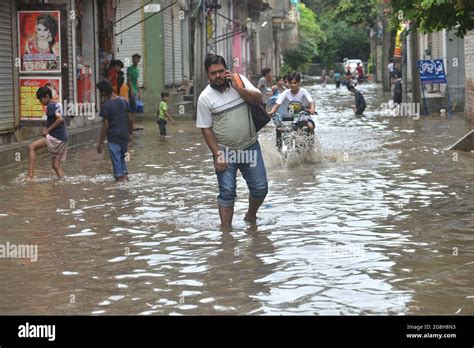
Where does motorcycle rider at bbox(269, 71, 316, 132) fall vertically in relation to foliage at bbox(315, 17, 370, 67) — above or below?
below

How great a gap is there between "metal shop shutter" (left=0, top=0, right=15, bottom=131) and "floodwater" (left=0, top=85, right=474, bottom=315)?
2.48 m

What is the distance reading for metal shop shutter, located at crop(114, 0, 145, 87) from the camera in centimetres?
3238

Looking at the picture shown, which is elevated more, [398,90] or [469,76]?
[469,76]

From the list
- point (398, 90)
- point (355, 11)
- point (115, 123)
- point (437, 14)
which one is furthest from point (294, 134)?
point (355, 11)

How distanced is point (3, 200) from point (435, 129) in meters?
13.9

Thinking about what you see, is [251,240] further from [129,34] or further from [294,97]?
[129,34]

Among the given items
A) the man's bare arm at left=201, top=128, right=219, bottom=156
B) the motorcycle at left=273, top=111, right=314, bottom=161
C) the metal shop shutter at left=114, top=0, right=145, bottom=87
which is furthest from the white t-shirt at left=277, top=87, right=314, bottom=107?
the metal shop shutter at left=114, top=0, right=145, bottom=87

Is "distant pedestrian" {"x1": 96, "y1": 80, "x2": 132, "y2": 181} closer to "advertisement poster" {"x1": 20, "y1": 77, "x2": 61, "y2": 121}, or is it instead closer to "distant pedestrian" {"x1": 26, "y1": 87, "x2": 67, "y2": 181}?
"distant pedestrian" {"x1": 26, "y1": 87, "x2": 67, "y2": 181}

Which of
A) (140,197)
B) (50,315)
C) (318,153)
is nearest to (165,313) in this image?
(50,315)

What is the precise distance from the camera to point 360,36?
308 feet

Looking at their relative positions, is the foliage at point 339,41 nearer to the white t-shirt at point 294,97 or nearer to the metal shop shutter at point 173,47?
the metal shop shutter at point 173,47

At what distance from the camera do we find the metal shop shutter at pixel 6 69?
1972cm

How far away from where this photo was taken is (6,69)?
65.4ft

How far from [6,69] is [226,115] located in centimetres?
1089
